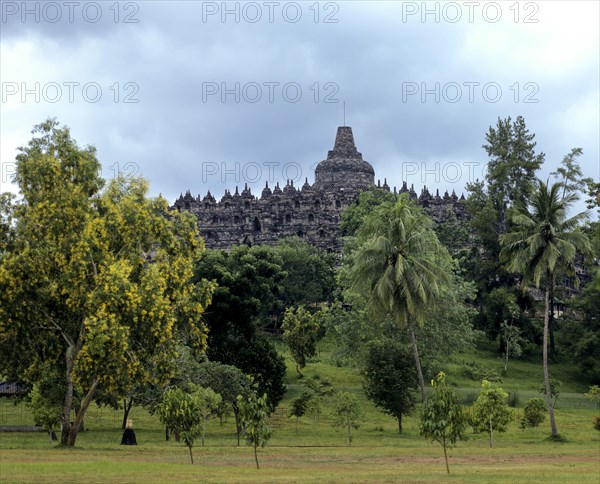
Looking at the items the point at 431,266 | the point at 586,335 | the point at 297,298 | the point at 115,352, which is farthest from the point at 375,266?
the point at 297,298

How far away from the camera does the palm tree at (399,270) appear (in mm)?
47844

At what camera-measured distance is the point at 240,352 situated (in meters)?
55.2

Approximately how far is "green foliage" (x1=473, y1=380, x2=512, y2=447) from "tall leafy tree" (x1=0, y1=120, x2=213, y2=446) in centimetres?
1466

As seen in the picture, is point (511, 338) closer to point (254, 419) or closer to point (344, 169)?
point (254, 419)

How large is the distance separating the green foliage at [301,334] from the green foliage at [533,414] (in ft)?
60.2

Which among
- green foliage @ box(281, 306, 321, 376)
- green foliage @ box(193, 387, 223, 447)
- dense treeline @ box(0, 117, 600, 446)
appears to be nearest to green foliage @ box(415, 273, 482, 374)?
dense treeline @ box(0, 117, 600, 446)

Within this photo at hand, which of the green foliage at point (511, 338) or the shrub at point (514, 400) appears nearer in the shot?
the shrub at point (514, 400)

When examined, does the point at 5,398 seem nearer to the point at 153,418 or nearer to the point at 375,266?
the point at 153,418

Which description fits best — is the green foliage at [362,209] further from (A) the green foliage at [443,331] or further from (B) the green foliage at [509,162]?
(A) the green foliage at [443,331]

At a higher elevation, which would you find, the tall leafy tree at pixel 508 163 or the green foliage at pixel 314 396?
the tall leafy tree at pixel 508 163

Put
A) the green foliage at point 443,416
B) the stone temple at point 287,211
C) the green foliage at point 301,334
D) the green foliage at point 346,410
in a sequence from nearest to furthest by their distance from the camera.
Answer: the green foliage at point 443,416 → the green foliage at point 346,410 → the green foliage at point 301,334 → the stone temple at point 287,211

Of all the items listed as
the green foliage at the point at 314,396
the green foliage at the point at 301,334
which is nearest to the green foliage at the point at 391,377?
the green foliage at the point at 314,396

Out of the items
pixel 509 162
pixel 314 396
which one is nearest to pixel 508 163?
pixel 509 162

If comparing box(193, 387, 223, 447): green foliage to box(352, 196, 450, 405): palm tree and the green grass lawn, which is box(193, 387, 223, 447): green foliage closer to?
the green grass lawn
